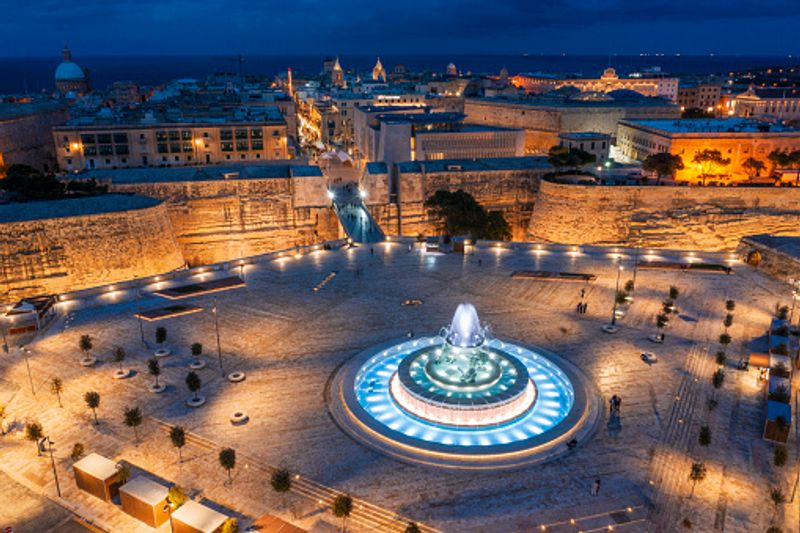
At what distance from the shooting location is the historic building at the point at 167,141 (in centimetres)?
6988

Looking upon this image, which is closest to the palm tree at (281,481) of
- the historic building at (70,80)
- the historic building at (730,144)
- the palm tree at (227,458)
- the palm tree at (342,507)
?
the palm tree at (227,458)

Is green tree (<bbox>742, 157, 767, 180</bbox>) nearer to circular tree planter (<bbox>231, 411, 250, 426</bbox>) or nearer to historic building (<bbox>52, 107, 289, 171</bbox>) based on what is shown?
historic building (<bbox>52, 107, 289, 171</bbox>)

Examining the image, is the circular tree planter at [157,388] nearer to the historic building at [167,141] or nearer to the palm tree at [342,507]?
the palm tree at [342,507]

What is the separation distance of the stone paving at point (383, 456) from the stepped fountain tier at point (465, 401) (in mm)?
803

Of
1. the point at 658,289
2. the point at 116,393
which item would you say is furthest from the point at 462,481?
the point at 658,289

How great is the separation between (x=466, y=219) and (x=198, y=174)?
27624 mm

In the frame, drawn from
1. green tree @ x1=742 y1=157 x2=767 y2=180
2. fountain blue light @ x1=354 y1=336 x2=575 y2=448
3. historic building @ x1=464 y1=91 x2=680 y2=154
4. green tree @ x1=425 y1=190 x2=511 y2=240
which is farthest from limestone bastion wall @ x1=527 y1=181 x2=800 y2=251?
historic building @ x1=464 y1=91 x2=680 y2=154

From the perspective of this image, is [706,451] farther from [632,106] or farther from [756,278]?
[632,106]

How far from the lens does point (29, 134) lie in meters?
81.6

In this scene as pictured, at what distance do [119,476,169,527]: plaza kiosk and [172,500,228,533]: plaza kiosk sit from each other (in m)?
0.80

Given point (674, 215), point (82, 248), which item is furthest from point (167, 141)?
point (674, 215)

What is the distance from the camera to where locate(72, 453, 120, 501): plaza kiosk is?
19.2 metres

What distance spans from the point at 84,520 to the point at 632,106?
94653 mm

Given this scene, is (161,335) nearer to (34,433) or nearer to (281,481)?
(34,433)
